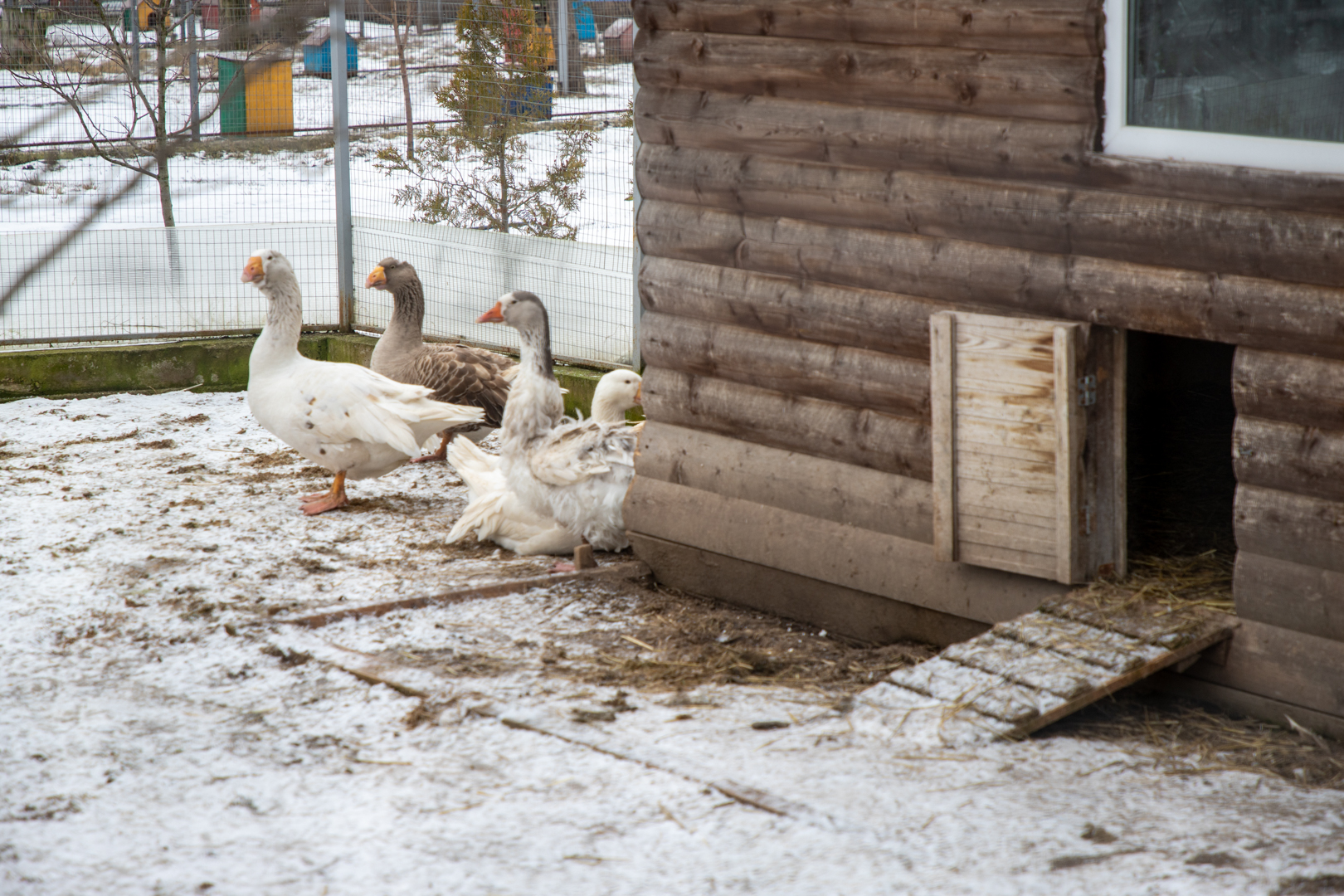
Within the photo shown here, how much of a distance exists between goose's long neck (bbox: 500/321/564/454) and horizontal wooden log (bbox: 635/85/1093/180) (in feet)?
4.45

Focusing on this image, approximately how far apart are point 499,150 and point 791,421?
4252 millimetres

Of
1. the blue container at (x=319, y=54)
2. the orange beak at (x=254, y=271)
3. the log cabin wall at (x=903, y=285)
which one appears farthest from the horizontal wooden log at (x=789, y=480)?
the blue container at (x=319, y=54)

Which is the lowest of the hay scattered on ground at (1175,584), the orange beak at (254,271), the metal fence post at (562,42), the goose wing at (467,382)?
the hay scattered on ground at (1175,584)

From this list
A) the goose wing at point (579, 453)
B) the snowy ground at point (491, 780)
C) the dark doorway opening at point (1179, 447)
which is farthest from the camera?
the goose wing at point (579, 453)

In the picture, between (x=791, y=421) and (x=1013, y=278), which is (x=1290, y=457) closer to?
(x=1013, y=278)

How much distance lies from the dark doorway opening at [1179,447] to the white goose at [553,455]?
2367mm

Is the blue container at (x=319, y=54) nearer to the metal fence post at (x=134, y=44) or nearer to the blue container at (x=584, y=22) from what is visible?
the metal fence post at (x=134, y=44)

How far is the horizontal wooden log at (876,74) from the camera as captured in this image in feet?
13.5

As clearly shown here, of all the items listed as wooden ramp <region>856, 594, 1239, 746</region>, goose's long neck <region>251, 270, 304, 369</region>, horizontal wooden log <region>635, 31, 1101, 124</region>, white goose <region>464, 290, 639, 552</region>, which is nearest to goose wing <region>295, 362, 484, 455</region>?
goose's long neck <region>251, 270, 304, 369</region>

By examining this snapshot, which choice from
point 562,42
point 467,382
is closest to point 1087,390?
point 562,42

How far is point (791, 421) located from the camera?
5.18 metres

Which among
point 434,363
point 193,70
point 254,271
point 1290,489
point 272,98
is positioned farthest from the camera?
point 434,363

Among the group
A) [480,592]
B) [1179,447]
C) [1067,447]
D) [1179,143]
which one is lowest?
[480,592]

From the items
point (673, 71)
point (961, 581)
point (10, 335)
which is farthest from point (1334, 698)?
point (10, 335)
